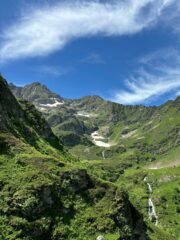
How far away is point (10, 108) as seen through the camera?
94688 mm

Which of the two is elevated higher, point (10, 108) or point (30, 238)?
point (10, 108)

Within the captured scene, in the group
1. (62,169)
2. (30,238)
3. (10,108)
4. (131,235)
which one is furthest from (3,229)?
(10,108)

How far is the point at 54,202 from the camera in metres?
57.2

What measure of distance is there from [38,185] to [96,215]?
437 inches

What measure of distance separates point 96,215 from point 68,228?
6430 millimetres

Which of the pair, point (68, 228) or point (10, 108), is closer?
point (68, 228)

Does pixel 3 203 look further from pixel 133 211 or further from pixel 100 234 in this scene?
pixel 133 211

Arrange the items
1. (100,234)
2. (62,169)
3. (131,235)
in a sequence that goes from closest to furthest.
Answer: (100,234) → (131,235) → (62,169)

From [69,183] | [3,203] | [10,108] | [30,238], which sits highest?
[10,108]

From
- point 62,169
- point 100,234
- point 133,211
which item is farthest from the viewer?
point 133,211

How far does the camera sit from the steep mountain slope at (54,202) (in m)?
51.9

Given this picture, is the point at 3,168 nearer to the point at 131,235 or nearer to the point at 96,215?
the point at 96,215

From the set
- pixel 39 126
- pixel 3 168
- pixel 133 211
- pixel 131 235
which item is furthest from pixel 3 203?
pixel 39 126

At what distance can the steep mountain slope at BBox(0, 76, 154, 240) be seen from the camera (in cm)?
5191
